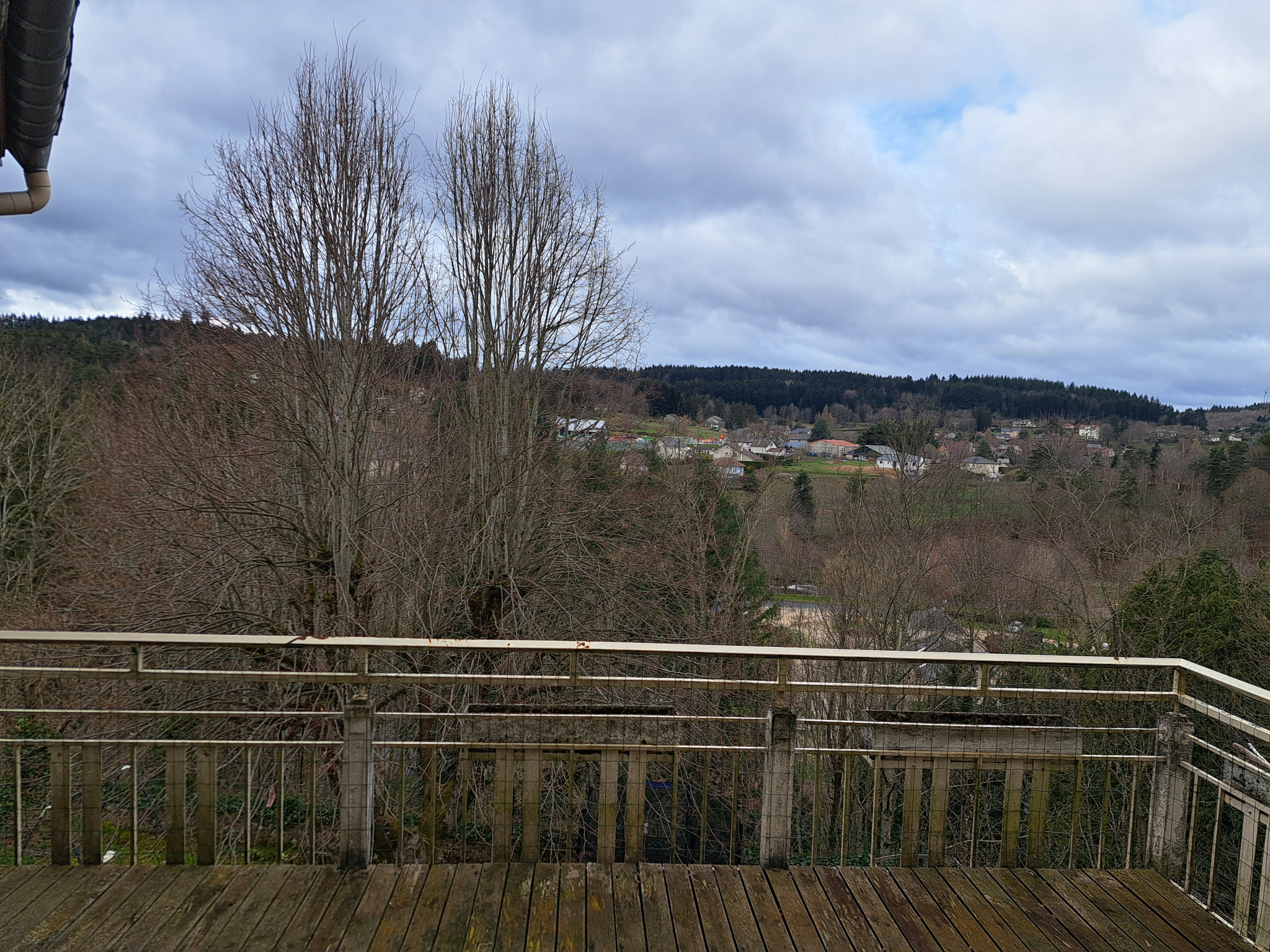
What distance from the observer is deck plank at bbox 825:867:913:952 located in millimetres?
2510

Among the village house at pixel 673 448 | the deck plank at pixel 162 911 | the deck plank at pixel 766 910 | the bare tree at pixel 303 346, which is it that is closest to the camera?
the deck plank at pixel 162 911

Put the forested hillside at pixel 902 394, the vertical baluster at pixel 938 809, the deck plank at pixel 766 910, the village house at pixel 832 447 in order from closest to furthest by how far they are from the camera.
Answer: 1. the deck plank at pixel 766 910
2. the vertical baluster at pixel 938 809
3. the village house at pixel 832 447
4. the forested hillside at pixel 902 394

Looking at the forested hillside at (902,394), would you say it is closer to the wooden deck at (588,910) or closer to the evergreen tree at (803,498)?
the evergreen tree at (803,498)

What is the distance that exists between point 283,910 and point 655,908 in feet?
4.62

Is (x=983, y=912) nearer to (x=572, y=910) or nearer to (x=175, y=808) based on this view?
(x=572, y=910)

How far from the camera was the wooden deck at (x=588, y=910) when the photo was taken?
2438 mm

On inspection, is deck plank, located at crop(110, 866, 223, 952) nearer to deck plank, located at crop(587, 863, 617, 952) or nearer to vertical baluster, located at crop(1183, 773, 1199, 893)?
deck plank, located at crop(587, 863, 617, 952)

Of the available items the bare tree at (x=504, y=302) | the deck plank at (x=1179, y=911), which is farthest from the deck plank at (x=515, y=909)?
the bare tree at (x=504, y=302)

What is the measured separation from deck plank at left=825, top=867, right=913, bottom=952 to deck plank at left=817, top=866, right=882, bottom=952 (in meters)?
0.01

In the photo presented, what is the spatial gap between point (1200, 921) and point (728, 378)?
1738 inches

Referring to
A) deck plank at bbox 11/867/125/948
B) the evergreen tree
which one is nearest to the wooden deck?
deck plank at bbox 11/867/125/948

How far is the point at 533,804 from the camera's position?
2984 millimetres

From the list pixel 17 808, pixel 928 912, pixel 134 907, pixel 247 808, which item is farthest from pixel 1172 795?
pixel 17 808

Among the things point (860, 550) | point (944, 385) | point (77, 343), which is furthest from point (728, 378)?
point (77, 343)
